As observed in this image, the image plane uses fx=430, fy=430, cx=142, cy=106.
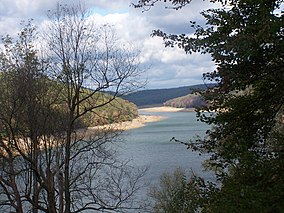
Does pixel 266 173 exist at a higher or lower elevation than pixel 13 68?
lower

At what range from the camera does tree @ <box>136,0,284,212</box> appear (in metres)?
4.53

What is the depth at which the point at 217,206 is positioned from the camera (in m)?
4.62

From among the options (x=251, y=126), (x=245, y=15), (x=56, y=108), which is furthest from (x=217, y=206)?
(x=56, y=108)

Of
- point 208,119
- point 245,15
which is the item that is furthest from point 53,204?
point 245,15

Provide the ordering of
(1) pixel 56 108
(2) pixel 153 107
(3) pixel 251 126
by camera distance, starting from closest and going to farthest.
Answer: (3) pixel 251 126
(1) pixel 56 108
(2) pixel 153 107

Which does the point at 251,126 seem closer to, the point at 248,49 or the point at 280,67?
the point at 280,67

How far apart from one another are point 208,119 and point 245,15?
149cm

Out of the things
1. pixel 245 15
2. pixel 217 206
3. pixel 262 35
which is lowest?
pixel 217 206

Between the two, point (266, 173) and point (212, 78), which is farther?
point (212, 78)

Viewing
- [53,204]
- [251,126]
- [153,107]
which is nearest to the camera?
[251,126]

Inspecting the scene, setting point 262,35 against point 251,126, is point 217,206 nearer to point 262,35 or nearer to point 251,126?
point 251,126

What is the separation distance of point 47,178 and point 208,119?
4.72m

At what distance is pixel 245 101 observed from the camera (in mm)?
5648

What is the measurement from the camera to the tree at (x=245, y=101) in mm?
4531
